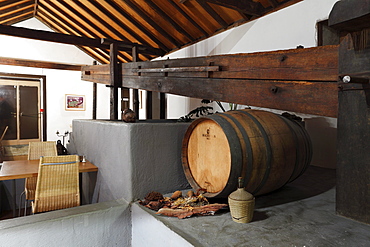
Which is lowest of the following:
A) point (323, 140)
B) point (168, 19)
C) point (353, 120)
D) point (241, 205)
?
point (241, 205)

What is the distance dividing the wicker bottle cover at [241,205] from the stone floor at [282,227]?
0.15 ft

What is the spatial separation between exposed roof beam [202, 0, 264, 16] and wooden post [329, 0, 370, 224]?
7.63ft

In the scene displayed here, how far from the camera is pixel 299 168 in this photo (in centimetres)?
206

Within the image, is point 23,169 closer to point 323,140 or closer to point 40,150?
point 40,150

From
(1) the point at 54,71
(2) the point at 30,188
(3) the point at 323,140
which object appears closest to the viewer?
(3) the point at 323,140

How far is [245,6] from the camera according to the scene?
3.66 m

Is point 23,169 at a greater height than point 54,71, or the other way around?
point 54,71

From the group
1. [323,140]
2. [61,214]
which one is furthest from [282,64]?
[323,140]

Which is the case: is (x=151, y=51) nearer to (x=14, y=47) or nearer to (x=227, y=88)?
(x=227, y=88)

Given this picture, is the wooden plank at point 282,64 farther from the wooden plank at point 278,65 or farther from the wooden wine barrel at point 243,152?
the wooden wine barrel at point 243,152

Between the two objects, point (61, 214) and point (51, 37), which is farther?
point (51, 37)

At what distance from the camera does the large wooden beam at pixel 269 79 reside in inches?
56.4

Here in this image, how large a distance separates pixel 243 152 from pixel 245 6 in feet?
9.00

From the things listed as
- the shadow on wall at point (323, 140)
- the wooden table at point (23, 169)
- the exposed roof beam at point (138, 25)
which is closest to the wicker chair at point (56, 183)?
the wooden table at point (23, 169)
